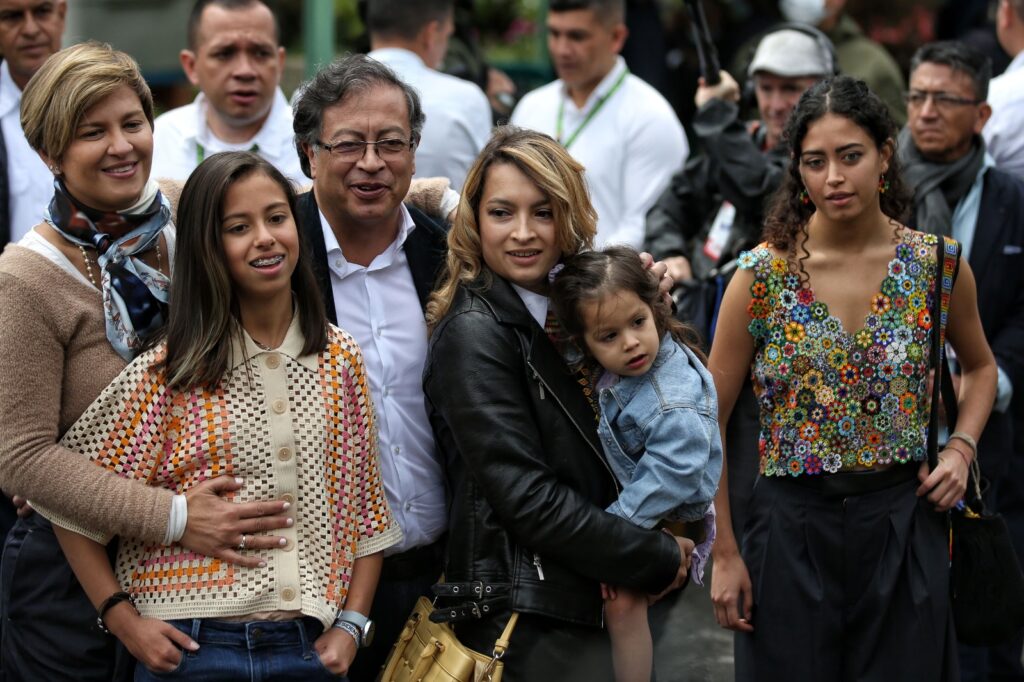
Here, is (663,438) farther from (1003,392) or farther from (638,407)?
(1003,392)

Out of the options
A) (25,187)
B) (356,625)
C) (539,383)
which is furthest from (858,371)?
(25,187)

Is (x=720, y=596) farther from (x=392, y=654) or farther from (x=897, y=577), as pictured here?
(x=392, y=654)

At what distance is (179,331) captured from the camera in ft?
9.78

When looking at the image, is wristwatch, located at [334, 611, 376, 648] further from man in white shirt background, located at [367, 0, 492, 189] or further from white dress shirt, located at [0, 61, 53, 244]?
man in white shirt background, located at [367, 0, 492, 189]

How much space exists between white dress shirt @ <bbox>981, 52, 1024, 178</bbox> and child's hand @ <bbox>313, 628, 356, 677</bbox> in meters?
3.51

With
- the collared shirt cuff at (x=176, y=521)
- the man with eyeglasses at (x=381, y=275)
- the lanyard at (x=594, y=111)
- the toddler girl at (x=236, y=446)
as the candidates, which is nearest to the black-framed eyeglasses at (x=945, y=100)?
the lanyard at (x=594, y=111)

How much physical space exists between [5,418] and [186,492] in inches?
16.5

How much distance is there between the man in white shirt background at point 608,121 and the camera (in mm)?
6098

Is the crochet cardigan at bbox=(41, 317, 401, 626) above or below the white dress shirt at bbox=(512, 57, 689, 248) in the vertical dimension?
below

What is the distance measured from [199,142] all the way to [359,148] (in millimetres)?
1894

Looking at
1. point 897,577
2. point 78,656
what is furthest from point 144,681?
point 897,577

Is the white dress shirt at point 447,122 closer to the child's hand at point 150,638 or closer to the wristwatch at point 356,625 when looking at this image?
the wristwatch at point 356,625

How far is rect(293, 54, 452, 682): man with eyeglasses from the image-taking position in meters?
3.34

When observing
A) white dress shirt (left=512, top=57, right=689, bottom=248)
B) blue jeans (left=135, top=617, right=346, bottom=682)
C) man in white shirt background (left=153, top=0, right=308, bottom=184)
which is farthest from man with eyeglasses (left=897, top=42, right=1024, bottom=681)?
blue jeans (left=135, top=617, right=346, bottom=682)
